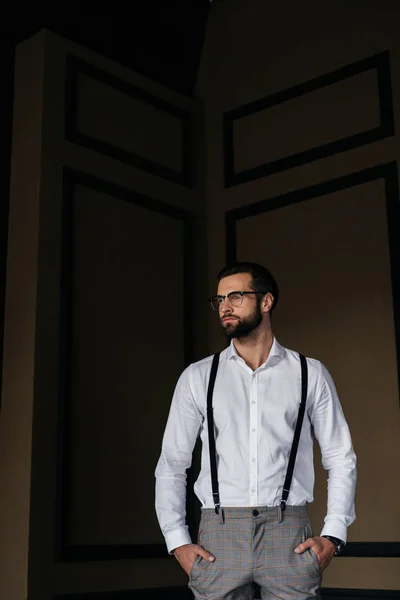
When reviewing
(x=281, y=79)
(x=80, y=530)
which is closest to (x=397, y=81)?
(x=281, y=79)

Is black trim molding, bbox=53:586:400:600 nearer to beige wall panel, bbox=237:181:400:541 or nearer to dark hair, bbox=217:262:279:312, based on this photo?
beige wall panel, bbox=237:181:400:541

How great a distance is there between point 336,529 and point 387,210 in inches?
77.3

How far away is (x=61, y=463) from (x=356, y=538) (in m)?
1.30

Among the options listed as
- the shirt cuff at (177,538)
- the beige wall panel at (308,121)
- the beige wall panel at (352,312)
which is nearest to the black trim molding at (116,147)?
the beige wall panel at (308,121)

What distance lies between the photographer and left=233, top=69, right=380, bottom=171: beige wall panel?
12.6ft

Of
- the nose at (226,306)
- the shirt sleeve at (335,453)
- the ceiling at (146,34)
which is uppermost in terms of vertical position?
the ceiling at (146,34)

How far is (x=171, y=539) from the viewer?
2.07 meters

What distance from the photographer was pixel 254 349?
219cm

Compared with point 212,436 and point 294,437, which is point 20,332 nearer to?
point 212,436

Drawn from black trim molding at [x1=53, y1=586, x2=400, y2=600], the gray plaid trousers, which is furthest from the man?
black trim molding at [x1=53, y1=586, x2=400, y2=600]

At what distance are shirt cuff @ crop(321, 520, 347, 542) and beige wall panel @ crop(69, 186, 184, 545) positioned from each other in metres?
1.62

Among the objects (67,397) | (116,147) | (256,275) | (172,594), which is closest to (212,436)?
(256,275)

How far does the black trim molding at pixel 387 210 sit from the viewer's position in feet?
11.3

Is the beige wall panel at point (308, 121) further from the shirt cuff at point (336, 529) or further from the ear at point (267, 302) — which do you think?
the shirt cuff at point (336, 529)
